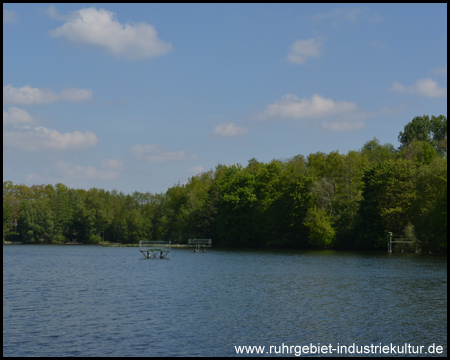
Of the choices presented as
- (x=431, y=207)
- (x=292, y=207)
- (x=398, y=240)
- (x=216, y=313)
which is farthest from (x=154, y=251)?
(x=216, y=313)

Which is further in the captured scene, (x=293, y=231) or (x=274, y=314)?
(x=293, y=231)

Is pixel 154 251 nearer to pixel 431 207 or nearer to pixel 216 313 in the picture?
pixel 431 207

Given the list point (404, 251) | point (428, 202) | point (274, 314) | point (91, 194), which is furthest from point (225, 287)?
point (91, 194)

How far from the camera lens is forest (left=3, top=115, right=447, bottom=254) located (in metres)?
97.2

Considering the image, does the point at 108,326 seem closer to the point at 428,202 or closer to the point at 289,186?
the point at 428,202

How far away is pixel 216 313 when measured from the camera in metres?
31.3

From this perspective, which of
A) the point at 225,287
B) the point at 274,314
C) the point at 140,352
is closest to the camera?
the point at 140,352

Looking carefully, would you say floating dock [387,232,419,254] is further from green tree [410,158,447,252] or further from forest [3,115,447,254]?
green tree [410,158,447,252]

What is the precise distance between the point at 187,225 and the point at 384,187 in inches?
2710

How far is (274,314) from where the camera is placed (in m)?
30.9

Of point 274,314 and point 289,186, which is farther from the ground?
point 289,186

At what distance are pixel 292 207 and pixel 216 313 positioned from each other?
3521 inches

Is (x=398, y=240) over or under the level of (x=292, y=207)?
under

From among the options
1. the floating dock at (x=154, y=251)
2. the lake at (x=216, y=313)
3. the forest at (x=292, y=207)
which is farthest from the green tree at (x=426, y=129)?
the lake at (x=216, y=313)
